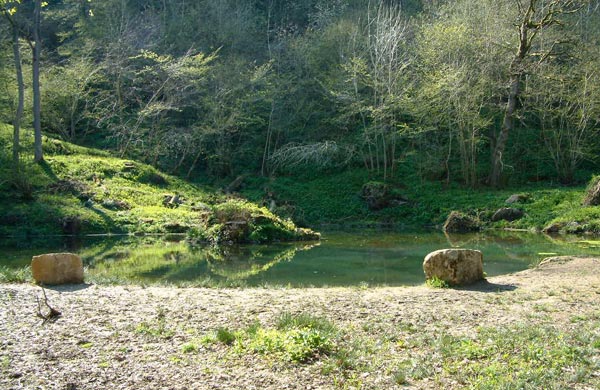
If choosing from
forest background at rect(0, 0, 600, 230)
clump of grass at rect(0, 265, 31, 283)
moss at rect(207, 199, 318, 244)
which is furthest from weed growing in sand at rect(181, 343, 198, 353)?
forest background at rect(0, 0, 600, 230)

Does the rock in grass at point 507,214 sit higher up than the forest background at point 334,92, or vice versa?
the forest background at point 334,92

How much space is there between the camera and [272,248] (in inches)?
766

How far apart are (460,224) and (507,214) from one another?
2203 mm

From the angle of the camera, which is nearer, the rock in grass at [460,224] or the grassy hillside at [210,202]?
the grassy hillside at [210,202]

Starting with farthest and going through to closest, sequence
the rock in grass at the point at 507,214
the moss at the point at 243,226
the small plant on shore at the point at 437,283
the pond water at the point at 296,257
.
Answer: the rock in grass at the point at 507,214, the moss at the point at 243,226, the pond water at the point at 296,257, the small plant on shore at the point at 437,283

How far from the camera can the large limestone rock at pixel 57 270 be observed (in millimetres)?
11422

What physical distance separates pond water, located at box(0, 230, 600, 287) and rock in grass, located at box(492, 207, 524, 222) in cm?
226

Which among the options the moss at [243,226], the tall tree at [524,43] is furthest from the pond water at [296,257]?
the tall tree at [524,43]

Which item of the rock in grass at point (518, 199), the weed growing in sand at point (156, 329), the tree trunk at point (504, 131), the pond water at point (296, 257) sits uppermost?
the tree trunk at point (504, 131)

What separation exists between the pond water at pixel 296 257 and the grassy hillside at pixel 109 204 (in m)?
1.27

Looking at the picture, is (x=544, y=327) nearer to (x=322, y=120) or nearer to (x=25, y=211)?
(x=25, y=211)

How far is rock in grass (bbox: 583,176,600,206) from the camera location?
23.9 meters

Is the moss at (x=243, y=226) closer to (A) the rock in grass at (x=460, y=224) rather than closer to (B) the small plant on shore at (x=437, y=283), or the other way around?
(A) the rock in grass at (x=460, y=224)

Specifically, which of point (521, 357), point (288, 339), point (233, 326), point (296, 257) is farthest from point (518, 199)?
point (288, 339)
